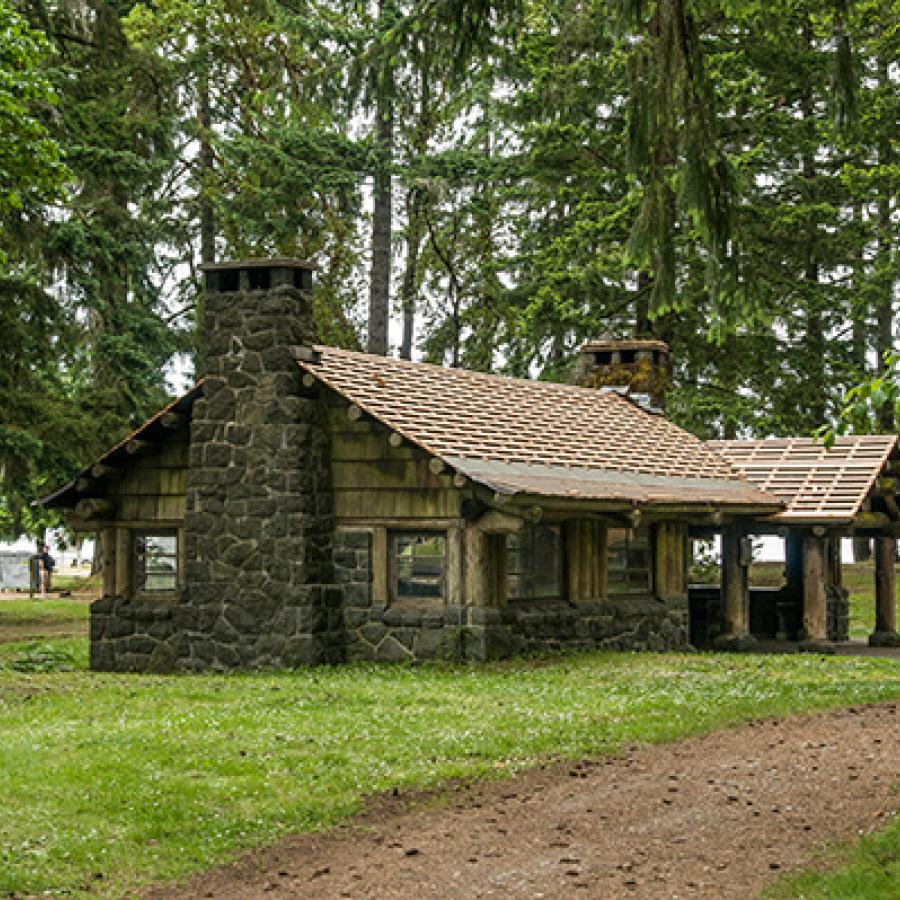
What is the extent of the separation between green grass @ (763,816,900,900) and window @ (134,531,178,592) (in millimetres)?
13125

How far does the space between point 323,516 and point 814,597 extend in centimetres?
915

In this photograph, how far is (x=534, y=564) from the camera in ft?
61.6

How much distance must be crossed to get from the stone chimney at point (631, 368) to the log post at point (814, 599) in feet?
16.5

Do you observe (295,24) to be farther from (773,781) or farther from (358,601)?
(773,781)

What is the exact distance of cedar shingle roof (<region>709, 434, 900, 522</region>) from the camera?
22484 millimetres

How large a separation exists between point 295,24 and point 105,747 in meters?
21.8

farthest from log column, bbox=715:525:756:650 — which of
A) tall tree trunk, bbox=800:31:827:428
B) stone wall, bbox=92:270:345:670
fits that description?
tall tree trunk, bbox=800:31:827:428

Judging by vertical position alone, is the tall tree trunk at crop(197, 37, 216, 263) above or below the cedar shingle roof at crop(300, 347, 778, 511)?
above

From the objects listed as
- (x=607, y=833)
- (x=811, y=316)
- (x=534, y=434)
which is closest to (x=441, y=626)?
(x=534, y=434)

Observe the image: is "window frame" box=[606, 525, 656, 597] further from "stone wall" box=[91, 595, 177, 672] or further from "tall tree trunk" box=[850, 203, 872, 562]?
"tall tree trunk" box=[850, 203, 872, 562]

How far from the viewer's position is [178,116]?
32875mm

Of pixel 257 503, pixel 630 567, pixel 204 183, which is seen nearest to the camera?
pixel 257 503

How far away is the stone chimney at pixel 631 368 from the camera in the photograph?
2650 centimetres

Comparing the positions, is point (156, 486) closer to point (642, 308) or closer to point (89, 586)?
point (642, 308)
